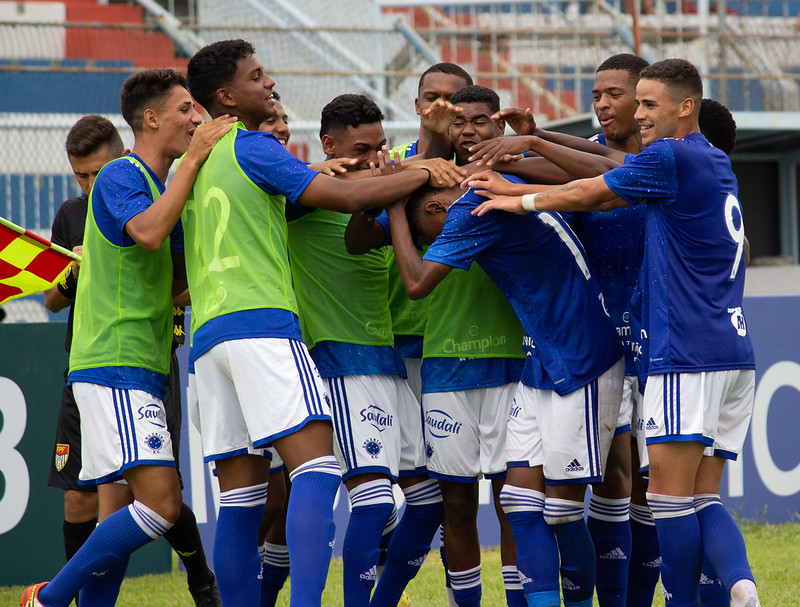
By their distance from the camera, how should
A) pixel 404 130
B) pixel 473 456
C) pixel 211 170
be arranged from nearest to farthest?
pixel 211 170, pixel 473 456, pixel 404 130

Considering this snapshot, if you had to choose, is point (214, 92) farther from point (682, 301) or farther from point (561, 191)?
point (682, 301)

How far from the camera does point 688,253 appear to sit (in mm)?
3818

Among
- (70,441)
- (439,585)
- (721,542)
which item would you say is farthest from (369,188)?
(439,585)

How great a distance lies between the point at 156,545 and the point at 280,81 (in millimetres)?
5639

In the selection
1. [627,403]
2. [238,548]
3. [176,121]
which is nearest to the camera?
[238,548]

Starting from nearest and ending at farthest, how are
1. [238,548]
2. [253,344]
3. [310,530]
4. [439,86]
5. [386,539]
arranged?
1. [310,530]
2. [253,344]
3. [238,548]
4. [386,539]
5. [439,86]

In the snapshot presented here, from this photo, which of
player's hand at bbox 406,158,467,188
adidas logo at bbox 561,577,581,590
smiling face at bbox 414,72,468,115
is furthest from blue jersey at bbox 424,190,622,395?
smiling face at bbox 414,72,468,115

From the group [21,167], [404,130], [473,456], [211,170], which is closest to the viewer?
[211,170]

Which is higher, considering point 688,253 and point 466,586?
point 688,253

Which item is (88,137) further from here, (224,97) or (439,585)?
(439,585)

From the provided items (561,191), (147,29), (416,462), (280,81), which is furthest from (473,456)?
A: (147,29)

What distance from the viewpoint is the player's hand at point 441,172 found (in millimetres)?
4078

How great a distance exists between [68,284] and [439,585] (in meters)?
2.73

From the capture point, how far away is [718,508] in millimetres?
3883
